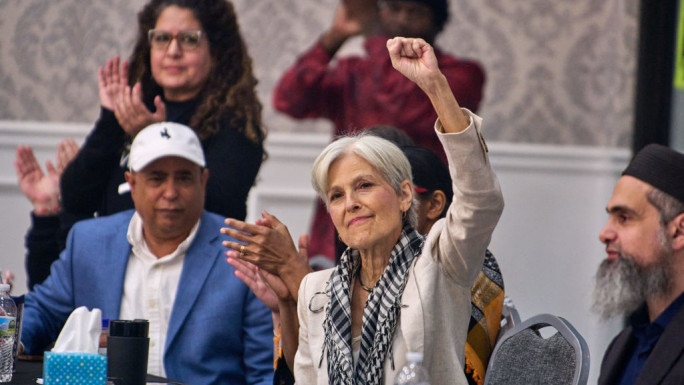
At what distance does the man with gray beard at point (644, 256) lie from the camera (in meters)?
2.97

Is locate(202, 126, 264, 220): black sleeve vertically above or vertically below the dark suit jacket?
above

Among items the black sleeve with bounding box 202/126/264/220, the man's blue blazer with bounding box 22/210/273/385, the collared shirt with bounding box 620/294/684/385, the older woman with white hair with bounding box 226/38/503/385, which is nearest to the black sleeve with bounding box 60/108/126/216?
the black sleeve with bounding box 202/126/264/220

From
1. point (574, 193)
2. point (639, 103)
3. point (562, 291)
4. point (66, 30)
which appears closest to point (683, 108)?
point (639, 103)

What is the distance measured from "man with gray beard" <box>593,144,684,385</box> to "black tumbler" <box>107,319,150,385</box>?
157cm

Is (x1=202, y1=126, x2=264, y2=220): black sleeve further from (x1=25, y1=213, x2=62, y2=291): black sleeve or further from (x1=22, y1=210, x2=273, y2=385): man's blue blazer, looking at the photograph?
(x1=25, y1=213, x2=62, y2=291): black sleeve

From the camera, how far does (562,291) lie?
4980mm

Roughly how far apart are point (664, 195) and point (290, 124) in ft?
7.11

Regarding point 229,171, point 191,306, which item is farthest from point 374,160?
point 229,171

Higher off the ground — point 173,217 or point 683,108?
point 683,108

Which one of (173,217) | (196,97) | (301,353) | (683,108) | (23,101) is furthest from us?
(683,108)

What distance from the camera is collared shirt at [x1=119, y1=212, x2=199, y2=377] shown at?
11.2ft

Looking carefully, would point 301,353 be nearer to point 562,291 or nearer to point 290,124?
point 290,124

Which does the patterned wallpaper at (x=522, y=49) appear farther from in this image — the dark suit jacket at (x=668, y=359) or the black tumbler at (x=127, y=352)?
the black tumbler at (x=127, y=352)

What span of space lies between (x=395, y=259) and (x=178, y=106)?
206 centimetres
